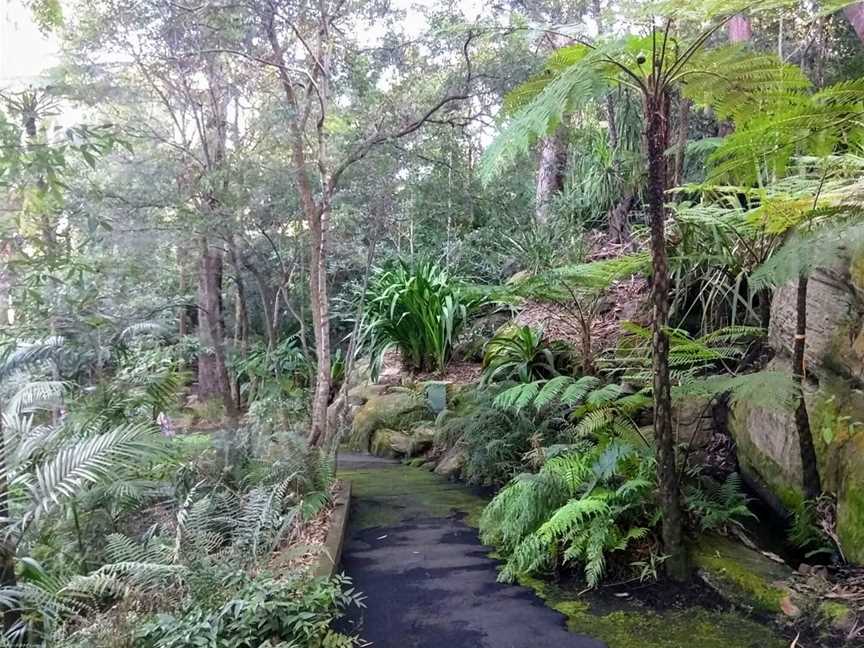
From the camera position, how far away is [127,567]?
2.66 meters

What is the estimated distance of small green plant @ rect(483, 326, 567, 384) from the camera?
5.55m

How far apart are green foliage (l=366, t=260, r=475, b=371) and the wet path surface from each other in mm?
2609

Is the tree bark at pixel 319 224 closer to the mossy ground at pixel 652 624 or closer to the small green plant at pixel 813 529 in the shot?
the mossy ground at pixel 652 624

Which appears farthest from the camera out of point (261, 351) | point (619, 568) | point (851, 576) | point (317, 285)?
point (261, 351)

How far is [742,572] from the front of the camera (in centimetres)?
279

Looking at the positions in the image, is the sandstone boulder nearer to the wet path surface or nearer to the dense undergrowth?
the wet path surface

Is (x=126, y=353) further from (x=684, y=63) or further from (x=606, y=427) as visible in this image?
(x=684, y=63)

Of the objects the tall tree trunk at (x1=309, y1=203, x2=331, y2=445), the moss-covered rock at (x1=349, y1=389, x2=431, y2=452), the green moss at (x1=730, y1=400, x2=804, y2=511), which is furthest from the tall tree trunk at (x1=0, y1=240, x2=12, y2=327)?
the moss-covered rock at (x1=349, y1=389, x2=431, y2=452)

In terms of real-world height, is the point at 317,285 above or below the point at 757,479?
above

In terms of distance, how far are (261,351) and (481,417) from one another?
360cm

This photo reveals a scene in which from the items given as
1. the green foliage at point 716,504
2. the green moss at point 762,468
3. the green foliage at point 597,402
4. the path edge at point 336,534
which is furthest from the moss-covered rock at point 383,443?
the green foliage at point 716,504

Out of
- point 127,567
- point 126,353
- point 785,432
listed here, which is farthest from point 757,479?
point 126,353

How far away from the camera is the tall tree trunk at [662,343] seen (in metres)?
2.64

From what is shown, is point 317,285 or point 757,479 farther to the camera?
point 317,285
